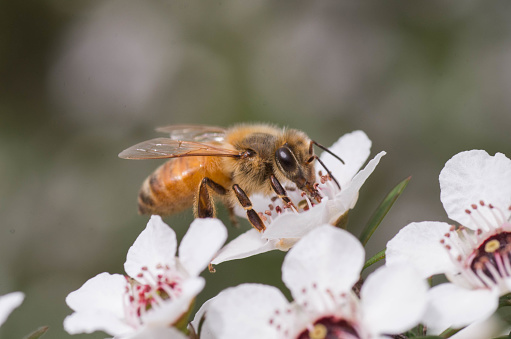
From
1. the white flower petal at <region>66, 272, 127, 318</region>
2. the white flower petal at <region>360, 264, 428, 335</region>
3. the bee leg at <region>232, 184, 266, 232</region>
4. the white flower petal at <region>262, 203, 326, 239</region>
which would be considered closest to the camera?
the white flower petal at <region>360, 264, 428, 335</region>

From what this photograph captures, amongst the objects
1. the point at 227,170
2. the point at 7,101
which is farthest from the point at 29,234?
the point at 227,170

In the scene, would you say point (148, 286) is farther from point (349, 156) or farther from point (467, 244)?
point (349, 156)

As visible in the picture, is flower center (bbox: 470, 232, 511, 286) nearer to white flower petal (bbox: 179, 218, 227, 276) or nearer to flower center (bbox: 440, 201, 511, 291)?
flower center (bbox: 440, 201, 511, 291)

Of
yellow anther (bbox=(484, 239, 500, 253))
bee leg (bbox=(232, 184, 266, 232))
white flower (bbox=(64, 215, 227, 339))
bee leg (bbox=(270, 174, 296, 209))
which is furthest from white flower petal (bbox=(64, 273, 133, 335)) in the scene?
yellow anther (bbox=(484, 239, 500, 253))

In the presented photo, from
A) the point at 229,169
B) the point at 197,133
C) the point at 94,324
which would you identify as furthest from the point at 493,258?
the point at 197,133

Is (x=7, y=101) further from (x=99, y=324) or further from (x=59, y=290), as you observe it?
(x=99, y=324)

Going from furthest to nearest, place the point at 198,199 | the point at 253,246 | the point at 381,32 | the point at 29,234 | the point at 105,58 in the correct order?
the point at 105,58
the point at 381,32
the point at 29,234
the point at 198,199
the point at 253,246
